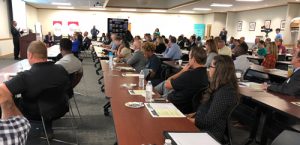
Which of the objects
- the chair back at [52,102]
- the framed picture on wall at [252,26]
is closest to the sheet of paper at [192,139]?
the chair back at [52,102]

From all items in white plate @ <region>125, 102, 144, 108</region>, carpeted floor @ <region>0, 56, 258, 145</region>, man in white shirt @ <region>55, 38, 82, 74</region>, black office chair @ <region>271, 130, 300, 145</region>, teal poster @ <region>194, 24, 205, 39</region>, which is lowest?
carpeted floor @ <region>0, 56, 258, 145</region>

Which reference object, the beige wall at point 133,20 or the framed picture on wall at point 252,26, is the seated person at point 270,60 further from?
the beige wall at point 133,20

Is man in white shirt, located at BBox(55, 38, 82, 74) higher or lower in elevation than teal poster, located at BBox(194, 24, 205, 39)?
lower

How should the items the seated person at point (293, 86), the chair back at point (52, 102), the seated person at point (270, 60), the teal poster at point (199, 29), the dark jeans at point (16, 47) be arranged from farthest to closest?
1. the teal poster at point (199, 29)
2. the dark jeans at point (16, 47)
3. the seated person at point (270, 60)
4. the seated person at point (293, 86)
5. the chair back at point (52, 102)

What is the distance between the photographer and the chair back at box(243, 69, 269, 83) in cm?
444

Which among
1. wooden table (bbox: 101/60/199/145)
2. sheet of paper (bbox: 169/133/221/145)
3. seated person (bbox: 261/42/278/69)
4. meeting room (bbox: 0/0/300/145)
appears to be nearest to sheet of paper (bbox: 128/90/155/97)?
meeting room (bbox: 0/0/300/145)

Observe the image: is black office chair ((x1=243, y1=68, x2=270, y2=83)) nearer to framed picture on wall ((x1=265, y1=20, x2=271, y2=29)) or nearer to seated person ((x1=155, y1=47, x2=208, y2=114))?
seated person ((x1=155, y1=47, x2=208, y2=114))

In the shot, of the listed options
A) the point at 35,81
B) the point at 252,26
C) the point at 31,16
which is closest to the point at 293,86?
the point at 35,81

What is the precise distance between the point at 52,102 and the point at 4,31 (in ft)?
34.6

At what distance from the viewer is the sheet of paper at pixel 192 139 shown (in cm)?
153

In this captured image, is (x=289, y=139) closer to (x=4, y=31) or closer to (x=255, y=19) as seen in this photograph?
(x=4, y=31)

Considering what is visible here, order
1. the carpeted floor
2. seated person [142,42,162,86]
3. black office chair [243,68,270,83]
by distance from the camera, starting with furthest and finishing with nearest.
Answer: seated person [142,42,162,86]
black office chair [243,68,270,83]
the carpeted floor

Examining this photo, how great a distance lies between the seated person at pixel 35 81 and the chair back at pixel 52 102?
0.08 ft

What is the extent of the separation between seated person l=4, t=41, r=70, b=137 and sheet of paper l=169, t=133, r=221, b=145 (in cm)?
152
